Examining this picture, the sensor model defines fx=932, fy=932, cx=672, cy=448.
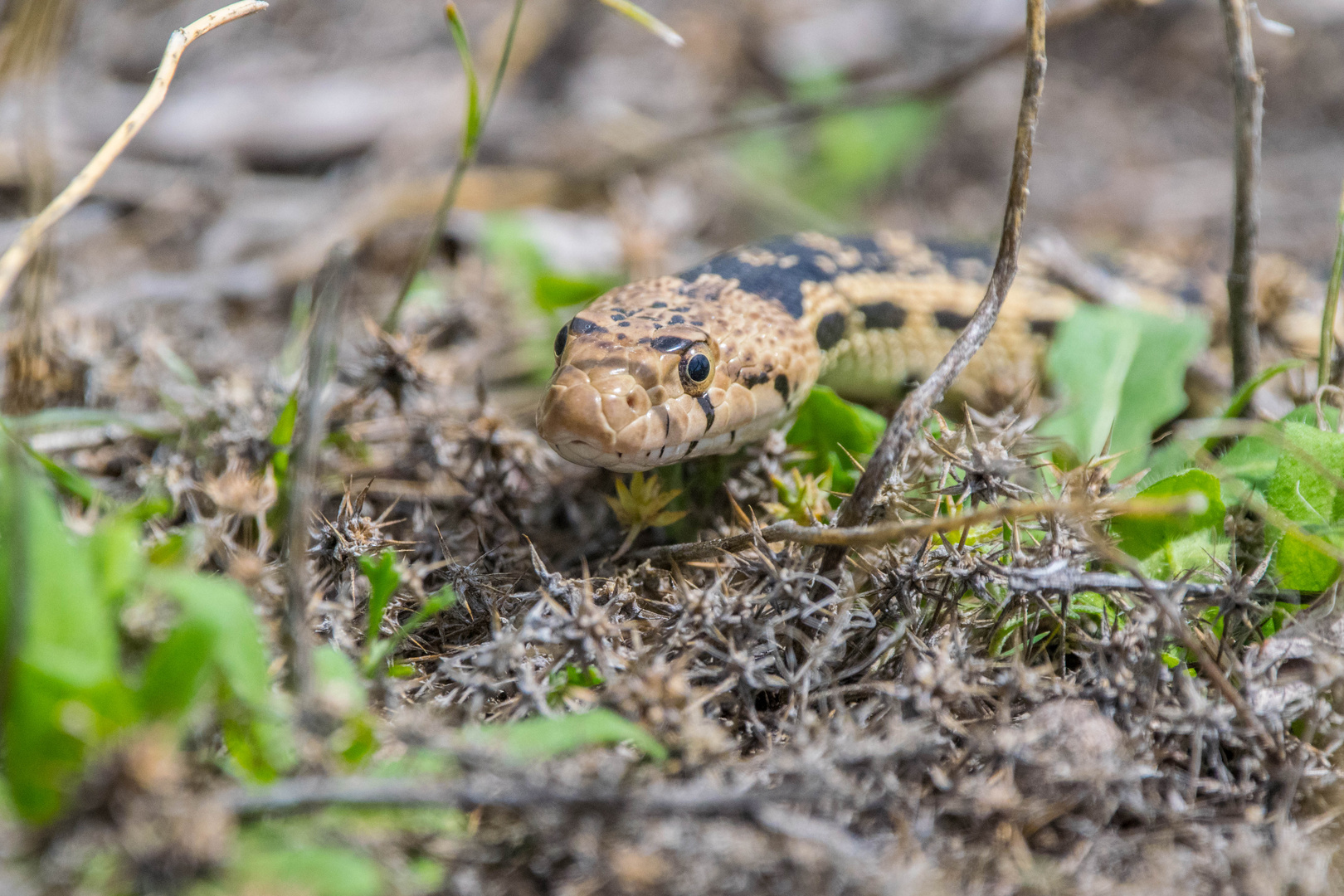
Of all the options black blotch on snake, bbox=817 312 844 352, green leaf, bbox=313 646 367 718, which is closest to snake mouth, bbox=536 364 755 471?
black blotch on snake, bbox=817 312 844 352

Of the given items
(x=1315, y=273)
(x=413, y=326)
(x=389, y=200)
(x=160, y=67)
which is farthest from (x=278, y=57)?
(x=1315, y=273)

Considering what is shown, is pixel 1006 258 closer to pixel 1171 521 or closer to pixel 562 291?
pixel 1171 521

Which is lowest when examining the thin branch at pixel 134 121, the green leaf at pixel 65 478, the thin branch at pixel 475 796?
the green leaf at pixel 65 478

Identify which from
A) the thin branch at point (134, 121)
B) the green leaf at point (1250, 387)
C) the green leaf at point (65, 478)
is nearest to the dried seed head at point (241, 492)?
the green leaf at point (65, 478)

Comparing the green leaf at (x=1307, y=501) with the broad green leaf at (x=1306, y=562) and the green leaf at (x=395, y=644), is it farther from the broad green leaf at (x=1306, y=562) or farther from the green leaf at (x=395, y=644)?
the green leaf at (x=395, y=644)

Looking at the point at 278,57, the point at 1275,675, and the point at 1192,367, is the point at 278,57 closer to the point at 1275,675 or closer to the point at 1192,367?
the point at 1192,367

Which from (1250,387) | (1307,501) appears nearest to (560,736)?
(1307,501)
